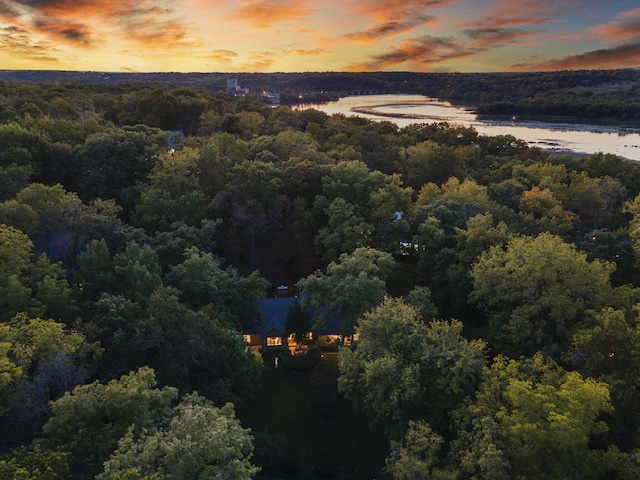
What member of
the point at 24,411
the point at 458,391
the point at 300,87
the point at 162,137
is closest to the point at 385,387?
the point at 458,391

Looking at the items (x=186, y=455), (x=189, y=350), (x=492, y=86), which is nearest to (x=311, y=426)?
(x=189, y=350)

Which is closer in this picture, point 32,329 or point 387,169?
point 32,329

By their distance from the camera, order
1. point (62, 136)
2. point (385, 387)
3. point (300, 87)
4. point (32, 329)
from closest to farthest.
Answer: point (32, 329) → point (385, 387) → point (62, 136) → point (300, 87)

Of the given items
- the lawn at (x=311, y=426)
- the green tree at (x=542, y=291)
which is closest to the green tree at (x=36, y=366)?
the lawn at (x=311, y=426)

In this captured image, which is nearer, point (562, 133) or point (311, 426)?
point (311, 426)

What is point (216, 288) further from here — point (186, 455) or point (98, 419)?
point (186, 455)

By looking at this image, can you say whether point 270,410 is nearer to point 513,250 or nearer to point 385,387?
→ point 385,387
